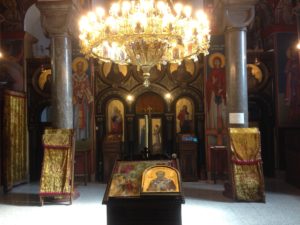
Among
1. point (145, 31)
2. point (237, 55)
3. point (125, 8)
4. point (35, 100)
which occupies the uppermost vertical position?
point (125, 8)

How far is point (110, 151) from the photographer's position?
8.46 m

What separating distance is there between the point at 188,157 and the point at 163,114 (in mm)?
1375

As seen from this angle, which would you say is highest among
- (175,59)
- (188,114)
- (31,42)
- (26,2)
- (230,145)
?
(26,2)

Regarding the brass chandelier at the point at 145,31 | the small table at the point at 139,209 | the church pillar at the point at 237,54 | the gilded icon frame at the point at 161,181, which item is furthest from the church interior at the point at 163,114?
the gilded icon frame at the point at 161,181

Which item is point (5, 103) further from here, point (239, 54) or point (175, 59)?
point (239, 54)

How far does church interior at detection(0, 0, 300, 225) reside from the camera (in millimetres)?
6199

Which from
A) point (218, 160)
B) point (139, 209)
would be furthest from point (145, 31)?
point (218, 160)

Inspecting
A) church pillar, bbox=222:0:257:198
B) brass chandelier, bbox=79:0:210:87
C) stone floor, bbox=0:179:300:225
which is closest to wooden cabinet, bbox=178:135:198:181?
stone floor, bbox=0:179:300:225

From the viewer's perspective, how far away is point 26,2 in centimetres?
934

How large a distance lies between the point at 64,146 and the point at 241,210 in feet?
10.6

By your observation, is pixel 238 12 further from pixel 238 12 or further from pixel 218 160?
pixel 218 160

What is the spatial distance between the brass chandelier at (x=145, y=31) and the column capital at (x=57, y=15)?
203 cm

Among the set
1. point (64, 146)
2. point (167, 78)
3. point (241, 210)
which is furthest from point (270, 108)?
point (64, 146)

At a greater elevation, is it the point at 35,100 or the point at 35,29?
the point at 35,29
